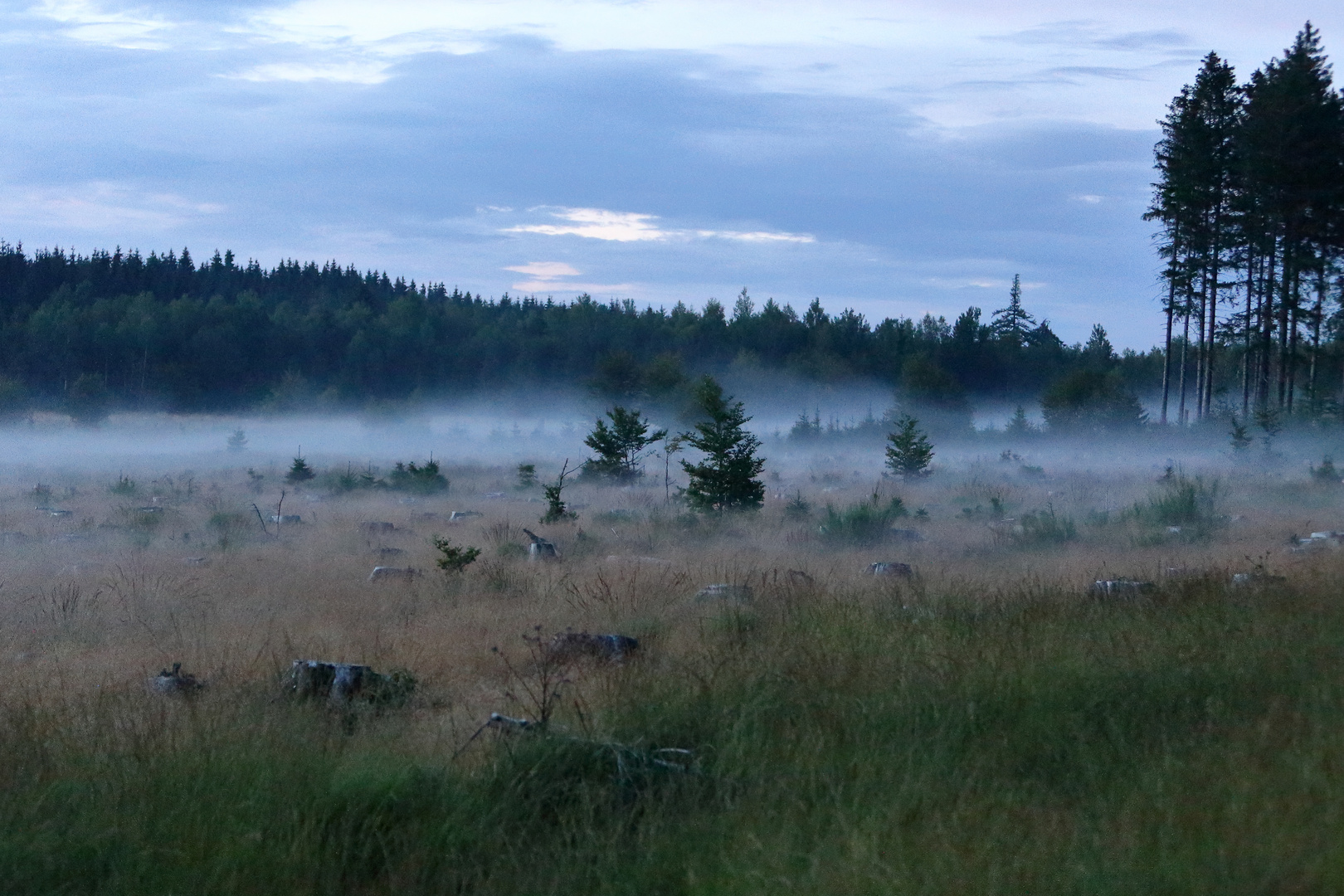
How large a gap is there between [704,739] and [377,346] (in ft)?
285

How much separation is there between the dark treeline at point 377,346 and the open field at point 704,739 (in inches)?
1915

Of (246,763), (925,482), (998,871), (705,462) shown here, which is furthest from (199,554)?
(925,482)

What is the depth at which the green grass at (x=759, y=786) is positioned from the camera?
150 inches

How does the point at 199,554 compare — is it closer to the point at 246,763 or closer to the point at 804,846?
the point at 246,763

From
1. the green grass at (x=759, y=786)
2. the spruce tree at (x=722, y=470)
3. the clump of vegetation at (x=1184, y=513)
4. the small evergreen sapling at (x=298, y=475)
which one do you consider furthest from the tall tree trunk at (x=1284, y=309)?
the green grass at (x=759, y=786)

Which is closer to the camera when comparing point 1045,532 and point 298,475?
point 1045,532

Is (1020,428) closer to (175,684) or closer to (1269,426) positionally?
(1269,426)

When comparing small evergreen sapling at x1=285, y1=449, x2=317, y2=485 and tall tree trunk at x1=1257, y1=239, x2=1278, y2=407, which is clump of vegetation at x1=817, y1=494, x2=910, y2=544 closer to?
small evergreen sapling at x1=285, y1=449, x2=317, y2=485

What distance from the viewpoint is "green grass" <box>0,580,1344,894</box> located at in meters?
3.81

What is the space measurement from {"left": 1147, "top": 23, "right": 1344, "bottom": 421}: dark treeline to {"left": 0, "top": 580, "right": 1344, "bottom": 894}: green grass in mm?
28689

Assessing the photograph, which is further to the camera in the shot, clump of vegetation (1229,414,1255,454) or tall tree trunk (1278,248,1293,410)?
tall tree trunk (1278,248,1293,410)

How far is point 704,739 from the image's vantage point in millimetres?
5234

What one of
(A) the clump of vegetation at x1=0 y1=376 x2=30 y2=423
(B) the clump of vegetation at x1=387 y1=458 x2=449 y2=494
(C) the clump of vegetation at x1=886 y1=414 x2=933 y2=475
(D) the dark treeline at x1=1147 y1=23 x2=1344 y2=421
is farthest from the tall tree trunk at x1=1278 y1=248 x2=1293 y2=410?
(A) the clump of vegetation at x1=0 y1=376 x2=30 y2=423

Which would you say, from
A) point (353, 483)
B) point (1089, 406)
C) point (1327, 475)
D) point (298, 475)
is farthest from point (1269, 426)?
point (298, 475)
